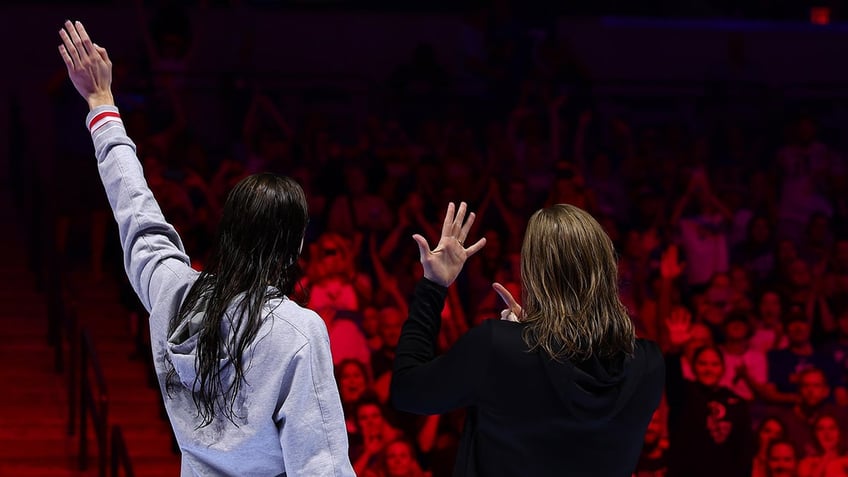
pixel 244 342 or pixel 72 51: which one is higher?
pixel 72 51

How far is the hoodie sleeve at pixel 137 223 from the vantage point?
2354 mm

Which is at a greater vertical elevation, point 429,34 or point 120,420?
point 429,34

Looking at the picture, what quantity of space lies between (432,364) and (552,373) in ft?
0.79

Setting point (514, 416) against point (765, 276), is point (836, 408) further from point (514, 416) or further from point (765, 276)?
point (514, 416)

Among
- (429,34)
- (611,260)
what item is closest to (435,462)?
(611,260)

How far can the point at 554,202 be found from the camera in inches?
350

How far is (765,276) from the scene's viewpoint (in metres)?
9.02

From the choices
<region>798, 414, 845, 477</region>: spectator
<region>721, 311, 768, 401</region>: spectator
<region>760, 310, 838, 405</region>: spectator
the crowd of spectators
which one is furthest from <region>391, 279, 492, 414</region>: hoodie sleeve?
<region>760, 310, 838, 405</region>: spectator

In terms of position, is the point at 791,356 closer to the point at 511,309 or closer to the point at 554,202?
the point at 554,202

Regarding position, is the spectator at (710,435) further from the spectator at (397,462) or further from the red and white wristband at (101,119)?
the red and white wristband at (101,119)

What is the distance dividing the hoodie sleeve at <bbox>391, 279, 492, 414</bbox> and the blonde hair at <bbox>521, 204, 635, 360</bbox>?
0.13 m

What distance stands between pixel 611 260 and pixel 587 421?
13.2 inches

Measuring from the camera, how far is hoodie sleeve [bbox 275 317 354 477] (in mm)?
2170

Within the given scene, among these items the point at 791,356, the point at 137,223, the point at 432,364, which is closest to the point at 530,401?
the point at 432,364
